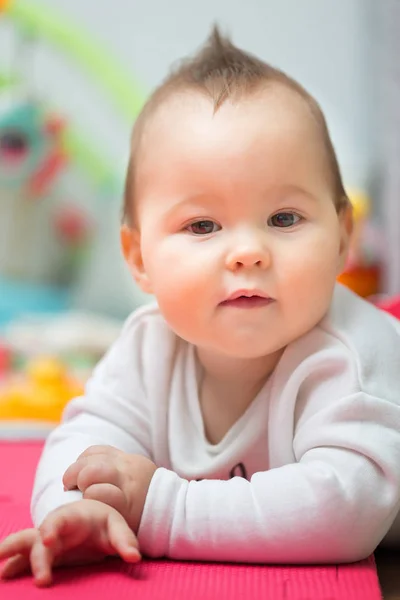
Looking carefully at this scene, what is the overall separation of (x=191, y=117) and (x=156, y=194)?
0.07 metres

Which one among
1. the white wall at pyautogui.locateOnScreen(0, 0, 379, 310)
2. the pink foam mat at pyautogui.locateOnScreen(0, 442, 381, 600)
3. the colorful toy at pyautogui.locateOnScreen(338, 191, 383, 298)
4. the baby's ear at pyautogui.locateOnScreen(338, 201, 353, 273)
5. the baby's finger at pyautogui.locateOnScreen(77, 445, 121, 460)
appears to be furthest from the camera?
the white wall at pyautogui.locateOnScreen(0, 0, 379, 310)

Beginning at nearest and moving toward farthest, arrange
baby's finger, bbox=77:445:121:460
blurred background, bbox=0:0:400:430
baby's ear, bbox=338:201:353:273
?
baby's finger, bbox=77:445:121:460 < baby's ear, bbox=338:201:353:273 < blurred background, bbox=0:0:400:430

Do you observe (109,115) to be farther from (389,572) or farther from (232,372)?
(389,572)

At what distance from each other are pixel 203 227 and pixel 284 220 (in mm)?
70

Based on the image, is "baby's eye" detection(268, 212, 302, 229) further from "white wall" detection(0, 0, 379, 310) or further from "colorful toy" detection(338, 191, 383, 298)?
"white wall" detection(0, 0, 379, 310)

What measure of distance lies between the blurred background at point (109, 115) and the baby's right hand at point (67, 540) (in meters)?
1.33

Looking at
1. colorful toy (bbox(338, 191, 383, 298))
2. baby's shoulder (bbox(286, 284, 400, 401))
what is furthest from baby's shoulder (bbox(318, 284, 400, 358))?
colorful toy (bbox(338, 191, 383, 298))

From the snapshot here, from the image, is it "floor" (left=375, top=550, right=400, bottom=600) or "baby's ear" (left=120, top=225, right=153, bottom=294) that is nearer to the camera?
"floor" (left=375, top=550, right=400, bottom=600)

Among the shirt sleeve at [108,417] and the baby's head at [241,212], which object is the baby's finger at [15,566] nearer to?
the shirt sleeve at [108,417]

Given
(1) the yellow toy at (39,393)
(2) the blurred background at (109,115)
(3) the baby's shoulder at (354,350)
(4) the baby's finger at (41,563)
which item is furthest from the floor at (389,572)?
(2) the blurred background at (109,115)

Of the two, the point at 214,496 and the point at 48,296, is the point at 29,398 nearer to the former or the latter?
the point at 214,496

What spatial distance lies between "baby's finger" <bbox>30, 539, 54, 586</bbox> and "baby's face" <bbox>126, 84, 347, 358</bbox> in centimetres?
23

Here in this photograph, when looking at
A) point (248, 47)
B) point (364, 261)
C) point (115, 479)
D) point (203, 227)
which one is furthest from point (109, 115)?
point (115, 479)

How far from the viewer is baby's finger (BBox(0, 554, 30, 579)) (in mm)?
639
